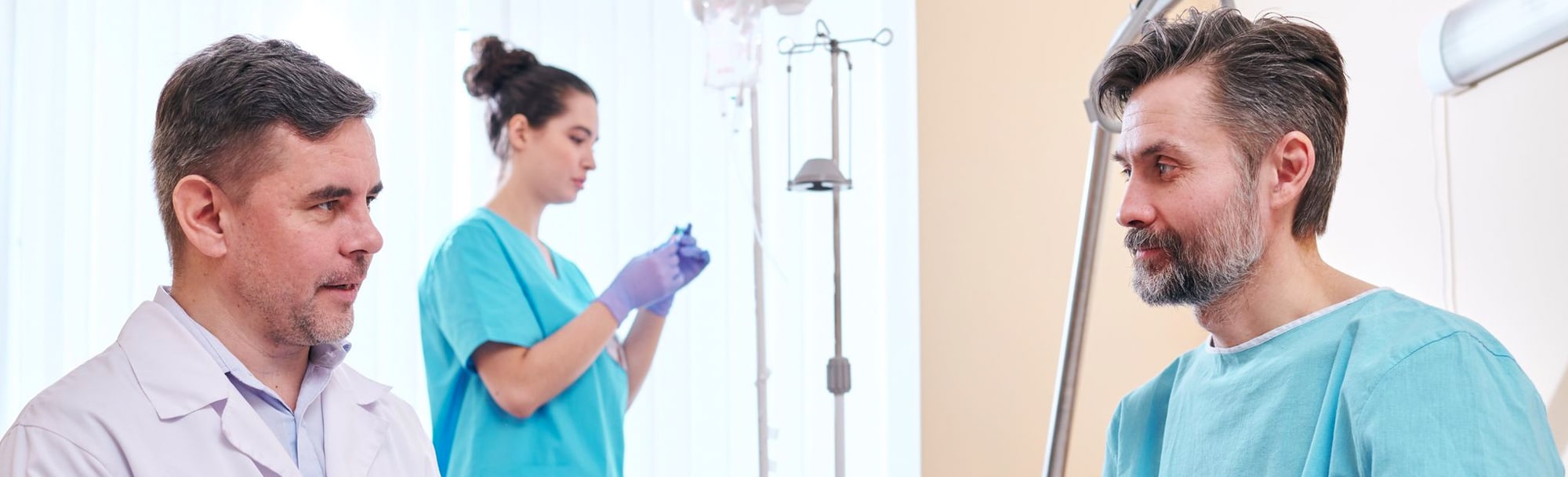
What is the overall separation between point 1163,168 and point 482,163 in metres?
1.48

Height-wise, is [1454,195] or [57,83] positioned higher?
[57,83]

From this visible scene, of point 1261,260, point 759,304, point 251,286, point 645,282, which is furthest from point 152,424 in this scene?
point 759,304

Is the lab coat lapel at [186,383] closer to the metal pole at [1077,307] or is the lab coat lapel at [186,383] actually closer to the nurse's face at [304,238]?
the nurse's face at [304,238]

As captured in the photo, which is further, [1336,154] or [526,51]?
[526,51]

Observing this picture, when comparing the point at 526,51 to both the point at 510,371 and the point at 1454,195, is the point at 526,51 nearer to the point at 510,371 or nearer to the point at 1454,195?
the point at 510,371

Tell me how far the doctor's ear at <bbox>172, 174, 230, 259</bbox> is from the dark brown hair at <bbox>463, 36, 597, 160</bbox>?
77 cm

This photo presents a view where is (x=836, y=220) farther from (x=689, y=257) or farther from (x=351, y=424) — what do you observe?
(x=351, y=424)

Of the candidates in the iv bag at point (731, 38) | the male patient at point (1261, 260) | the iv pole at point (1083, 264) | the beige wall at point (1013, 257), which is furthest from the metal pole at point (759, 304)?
the male patient at point (1261, 260)

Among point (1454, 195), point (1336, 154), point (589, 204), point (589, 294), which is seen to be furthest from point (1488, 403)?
point (589, 204)

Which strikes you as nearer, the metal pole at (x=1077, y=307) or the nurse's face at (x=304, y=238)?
the nurse's face at (x=304, y=238)

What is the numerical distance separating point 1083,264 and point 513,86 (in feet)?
3.04

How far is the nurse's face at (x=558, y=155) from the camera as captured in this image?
5.62ft

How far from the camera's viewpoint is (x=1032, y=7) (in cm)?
242

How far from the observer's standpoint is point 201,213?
3.17 ft
